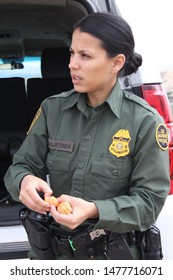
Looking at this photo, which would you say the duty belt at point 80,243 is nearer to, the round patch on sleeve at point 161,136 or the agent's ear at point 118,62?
the round patch on sleeve at point 161,136

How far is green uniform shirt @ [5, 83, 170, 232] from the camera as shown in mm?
1270

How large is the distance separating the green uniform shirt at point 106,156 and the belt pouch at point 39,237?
0.12m

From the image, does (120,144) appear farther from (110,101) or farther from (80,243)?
(80,243)

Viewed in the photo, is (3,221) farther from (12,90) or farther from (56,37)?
(56,37)

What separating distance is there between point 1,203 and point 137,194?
4.37 ft

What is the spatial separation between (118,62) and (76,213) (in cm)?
45

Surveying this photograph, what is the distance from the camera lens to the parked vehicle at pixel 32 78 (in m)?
1.87

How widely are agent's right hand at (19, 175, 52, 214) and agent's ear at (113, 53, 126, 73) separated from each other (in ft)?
Result: 1.24

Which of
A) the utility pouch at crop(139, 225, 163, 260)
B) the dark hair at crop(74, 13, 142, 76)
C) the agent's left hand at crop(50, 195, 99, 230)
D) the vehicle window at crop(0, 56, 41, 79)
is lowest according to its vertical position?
the utility pouch at crop(139, 225, 163, 260)

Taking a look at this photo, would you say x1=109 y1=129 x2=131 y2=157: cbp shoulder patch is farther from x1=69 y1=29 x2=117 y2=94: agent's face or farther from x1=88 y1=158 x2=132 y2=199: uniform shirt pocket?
x1=69 y1=29 x2=117 y2=94: agent's face

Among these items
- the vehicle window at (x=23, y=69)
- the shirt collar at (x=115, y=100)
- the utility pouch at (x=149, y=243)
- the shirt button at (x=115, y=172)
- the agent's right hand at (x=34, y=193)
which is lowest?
the utility pouch at (x=149, y=243)

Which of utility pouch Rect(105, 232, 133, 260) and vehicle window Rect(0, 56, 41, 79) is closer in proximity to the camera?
utility pouch Rect(105, 232, 133, 260)

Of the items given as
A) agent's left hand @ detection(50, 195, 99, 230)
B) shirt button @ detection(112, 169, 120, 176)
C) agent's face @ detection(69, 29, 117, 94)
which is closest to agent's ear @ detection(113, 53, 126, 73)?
agent's face @ detection(69, 29, 117, 94)

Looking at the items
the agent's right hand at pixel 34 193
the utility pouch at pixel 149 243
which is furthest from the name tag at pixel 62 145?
the utility pouch at pixel 149 243
